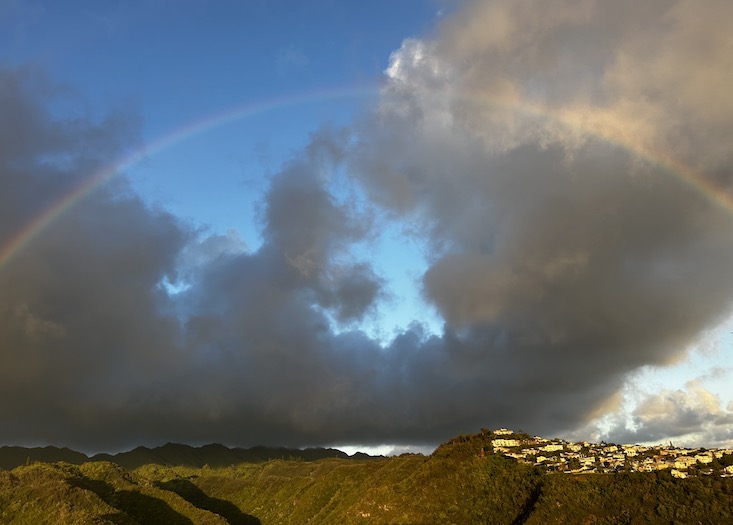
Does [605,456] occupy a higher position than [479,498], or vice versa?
[605,456]

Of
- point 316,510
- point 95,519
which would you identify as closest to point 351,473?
point 316,510

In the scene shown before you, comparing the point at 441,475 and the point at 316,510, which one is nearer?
the point at 441,475

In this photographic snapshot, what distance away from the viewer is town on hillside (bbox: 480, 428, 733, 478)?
2293 inches

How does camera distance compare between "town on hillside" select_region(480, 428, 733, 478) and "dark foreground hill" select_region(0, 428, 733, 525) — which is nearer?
"dark foreground hill" select_region(0, 428, 733, 525)

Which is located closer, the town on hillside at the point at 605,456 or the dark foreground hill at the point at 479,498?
the dark foreground hill at the point at 479,498

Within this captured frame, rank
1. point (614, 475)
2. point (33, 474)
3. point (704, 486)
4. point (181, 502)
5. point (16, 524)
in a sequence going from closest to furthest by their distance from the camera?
point (704, 486) < point (614, 475) < point (16, 524) < point (33, 474) < point (181, 502)

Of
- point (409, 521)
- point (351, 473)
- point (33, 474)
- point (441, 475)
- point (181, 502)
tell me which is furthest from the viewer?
point (351, 473)

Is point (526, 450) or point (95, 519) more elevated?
point (526, 450)

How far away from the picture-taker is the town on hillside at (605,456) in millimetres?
58238

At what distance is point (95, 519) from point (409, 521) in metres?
60.9

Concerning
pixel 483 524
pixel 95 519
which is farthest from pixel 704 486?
pixel 95 519

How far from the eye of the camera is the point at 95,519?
9206 cm

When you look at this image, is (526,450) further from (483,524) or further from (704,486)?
(704,486)

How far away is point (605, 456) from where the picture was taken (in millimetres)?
69438
